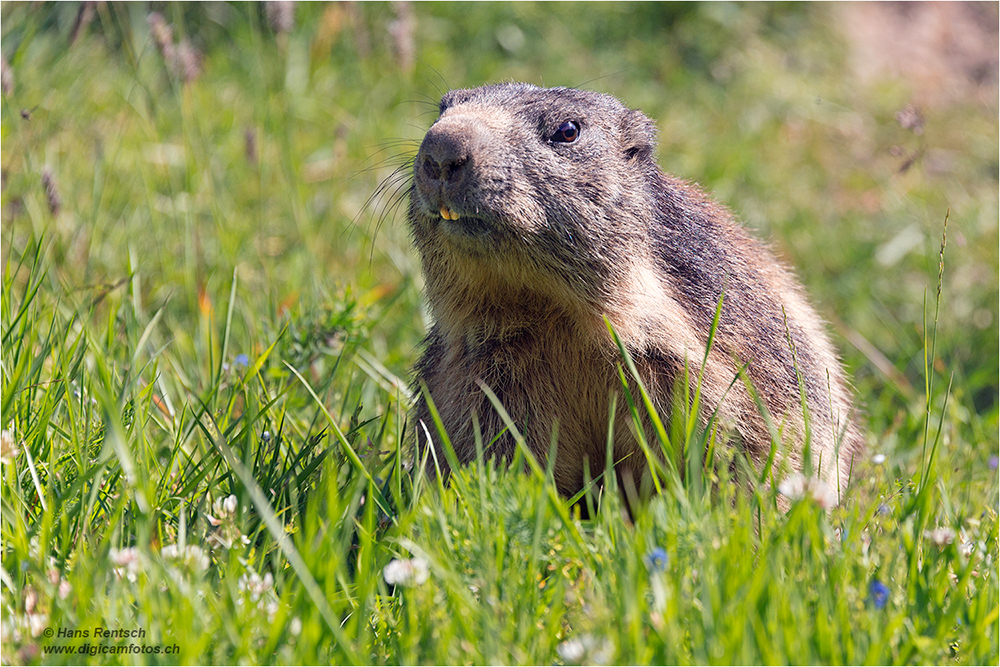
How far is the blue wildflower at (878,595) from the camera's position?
217cm

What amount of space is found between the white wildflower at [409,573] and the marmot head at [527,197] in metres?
1.10

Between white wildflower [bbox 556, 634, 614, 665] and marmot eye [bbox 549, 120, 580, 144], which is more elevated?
marmot eye [bbox 549, 120, 580, 144]

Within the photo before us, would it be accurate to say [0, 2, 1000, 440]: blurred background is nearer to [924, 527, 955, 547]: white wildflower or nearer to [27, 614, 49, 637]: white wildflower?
[27, 614, 49, 637]: white wildflower

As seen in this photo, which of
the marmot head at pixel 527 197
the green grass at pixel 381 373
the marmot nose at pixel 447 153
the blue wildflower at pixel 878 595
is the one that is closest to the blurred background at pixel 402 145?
the green grass at pixel 381 373

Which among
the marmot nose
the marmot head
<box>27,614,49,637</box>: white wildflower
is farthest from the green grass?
the marmot nose

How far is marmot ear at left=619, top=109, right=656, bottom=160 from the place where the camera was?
11.4 ft

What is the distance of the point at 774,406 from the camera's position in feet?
10.6

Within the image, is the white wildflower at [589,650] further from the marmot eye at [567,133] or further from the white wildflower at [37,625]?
the marmot eye at [567,133]

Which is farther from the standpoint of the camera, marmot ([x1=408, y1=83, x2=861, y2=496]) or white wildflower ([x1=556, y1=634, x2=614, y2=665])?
marmot ([x1=408, y1=83, x2=861, y2=496])

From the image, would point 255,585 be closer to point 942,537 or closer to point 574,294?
point 574,294

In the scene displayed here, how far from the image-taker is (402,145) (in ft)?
21.1

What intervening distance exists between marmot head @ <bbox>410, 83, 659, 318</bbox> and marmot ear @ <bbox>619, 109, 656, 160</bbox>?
41mm

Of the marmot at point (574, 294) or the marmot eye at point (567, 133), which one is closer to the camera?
the marmot at point (574, 294)

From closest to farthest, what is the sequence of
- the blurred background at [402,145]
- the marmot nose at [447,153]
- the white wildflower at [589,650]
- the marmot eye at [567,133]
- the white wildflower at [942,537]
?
the white wildflower at [589,650] → the white wildflower at [942,537] → the marmot nose at [447,153] → the marmot eye at [567,133] → the blurred background at [402,145]
